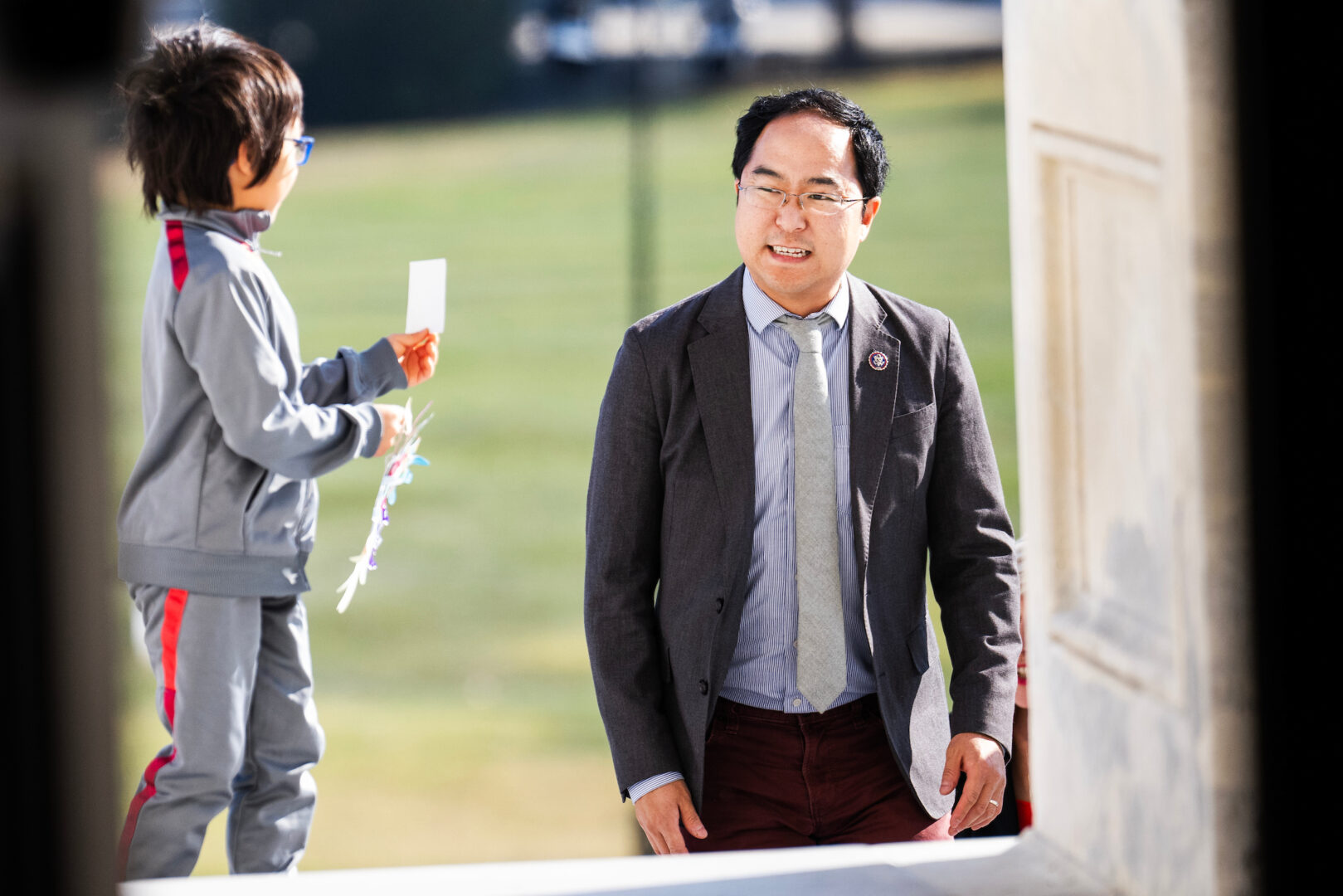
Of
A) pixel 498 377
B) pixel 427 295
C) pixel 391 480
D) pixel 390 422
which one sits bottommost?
pixel 498 377

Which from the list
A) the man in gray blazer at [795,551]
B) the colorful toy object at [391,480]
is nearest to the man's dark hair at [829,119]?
the man in gray blazer at [795,551]

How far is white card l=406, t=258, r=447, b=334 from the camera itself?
290 cm

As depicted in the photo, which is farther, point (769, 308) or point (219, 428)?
point (219, 428)

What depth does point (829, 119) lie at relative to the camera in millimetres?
2330

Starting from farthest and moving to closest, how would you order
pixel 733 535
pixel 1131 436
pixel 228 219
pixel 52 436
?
pixel 228 219, pixel 733 535, pixel 1131 436, pixel 52 436

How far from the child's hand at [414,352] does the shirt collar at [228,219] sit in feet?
1.07

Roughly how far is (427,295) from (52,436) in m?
1.77

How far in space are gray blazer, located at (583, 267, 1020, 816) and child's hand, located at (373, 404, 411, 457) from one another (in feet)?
2.03

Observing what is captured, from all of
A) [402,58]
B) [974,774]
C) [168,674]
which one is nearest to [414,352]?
[168,674]

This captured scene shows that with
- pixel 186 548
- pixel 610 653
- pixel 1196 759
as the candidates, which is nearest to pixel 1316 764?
pixel 1196 759

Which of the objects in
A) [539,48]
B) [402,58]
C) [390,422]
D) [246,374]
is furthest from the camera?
[402,58]

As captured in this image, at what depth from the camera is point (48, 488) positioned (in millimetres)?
1170

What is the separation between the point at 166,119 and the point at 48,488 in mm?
1637

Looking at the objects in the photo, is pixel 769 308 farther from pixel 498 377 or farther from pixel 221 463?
pixel 498 377
